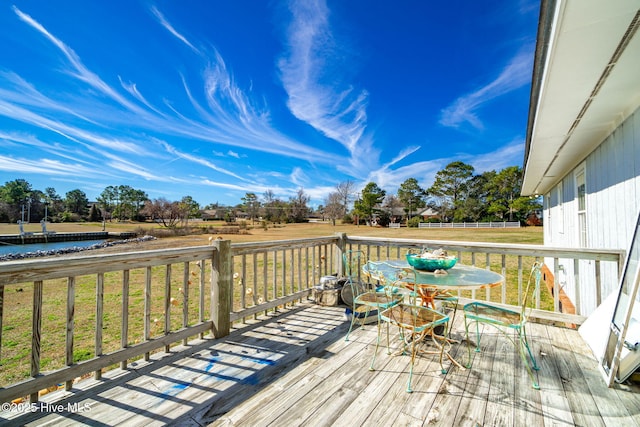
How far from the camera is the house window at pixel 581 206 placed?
4.50 metres

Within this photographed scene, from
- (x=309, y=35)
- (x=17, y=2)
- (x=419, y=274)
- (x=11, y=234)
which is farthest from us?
(x=11, y=234)

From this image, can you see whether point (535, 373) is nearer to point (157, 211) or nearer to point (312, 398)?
point (312, 398)

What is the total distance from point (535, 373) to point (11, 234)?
3014 cm

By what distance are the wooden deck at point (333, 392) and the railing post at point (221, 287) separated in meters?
0.19

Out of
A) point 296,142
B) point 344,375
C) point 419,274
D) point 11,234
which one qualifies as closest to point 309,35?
point 419,274

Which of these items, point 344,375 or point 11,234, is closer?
point 344,375

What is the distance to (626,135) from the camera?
271 cm

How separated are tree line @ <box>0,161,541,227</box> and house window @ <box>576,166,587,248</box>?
85.5 ft

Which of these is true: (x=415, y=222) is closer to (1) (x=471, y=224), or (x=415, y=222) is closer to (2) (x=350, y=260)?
(1) (x=471, y=224)

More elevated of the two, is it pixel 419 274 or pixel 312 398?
pixel 419 274

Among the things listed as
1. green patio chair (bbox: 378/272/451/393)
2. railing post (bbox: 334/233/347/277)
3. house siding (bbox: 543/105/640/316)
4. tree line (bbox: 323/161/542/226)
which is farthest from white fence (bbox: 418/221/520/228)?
green patio chair (bbox: 378/272/451/393)

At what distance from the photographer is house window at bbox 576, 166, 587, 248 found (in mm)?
4500

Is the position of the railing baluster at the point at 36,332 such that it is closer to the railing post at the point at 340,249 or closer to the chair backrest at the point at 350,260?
the chair backrest at the point at 350,260

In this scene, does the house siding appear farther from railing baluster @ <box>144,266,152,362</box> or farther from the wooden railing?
railing baluster @ <box>144,266,152,362</box>
